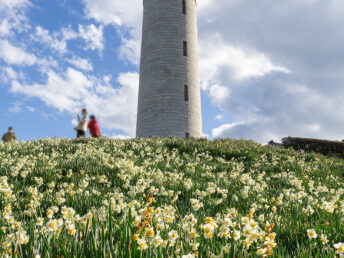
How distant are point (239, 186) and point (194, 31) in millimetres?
22787

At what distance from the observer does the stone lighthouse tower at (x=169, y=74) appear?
80.5 feet

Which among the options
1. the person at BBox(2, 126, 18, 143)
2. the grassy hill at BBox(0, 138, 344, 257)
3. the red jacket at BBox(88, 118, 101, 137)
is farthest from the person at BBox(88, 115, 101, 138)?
the grassy hill at BBox(0, 138, 344, 257)

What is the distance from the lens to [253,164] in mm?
12258

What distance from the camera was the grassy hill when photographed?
97.6 inches

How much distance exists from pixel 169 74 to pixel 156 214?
22659 mm

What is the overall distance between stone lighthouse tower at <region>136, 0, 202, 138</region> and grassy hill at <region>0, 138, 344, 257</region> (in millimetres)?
12436

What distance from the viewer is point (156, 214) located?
2.97 metres

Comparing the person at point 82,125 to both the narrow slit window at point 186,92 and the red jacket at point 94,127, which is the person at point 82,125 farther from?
the narrow slit window at point 186,92

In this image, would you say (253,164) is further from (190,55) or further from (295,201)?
(190,55)

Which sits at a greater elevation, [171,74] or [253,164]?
[171,74]

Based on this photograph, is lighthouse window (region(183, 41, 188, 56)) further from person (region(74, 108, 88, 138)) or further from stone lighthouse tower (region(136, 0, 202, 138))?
person (region(74, 108, 88, 138))

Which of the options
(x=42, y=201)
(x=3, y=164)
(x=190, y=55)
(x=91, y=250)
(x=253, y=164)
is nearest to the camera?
(x=91, y=250)

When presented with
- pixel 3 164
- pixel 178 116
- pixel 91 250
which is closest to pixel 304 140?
pixel 178 116

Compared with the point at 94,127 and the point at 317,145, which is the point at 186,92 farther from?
the point at 317,145
